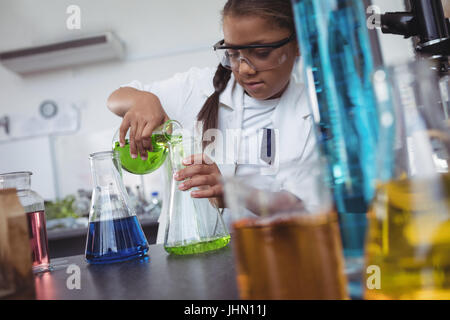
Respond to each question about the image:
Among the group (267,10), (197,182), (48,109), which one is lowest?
(197,182)

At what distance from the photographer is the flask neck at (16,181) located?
560 millimetres

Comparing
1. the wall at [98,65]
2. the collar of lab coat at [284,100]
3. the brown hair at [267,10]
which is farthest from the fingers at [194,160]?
the wall at [98,65]

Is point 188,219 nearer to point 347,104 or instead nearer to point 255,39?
point 347,104

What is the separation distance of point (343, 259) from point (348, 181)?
0.06m

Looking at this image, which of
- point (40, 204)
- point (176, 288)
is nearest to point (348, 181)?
point (176, 288)

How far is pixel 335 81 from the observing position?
335 millimetres

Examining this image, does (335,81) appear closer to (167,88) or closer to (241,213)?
(241,213)

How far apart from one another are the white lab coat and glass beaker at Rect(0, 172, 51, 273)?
0.51 m

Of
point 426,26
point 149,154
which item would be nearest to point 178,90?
point 149,154

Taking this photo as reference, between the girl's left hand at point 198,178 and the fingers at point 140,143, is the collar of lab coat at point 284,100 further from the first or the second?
the girl's left hand at point 198,178

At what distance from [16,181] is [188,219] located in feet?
0.83

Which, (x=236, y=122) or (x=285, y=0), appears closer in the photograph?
(x=285, y=0)

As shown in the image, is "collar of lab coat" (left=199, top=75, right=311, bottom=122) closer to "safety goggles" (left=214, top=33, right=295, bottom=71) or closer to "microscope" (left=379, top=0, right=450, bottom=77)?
"safety goggles" (left=214, top=33, right=295, bottom=71)

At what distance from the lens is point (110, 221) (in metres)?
0.59
